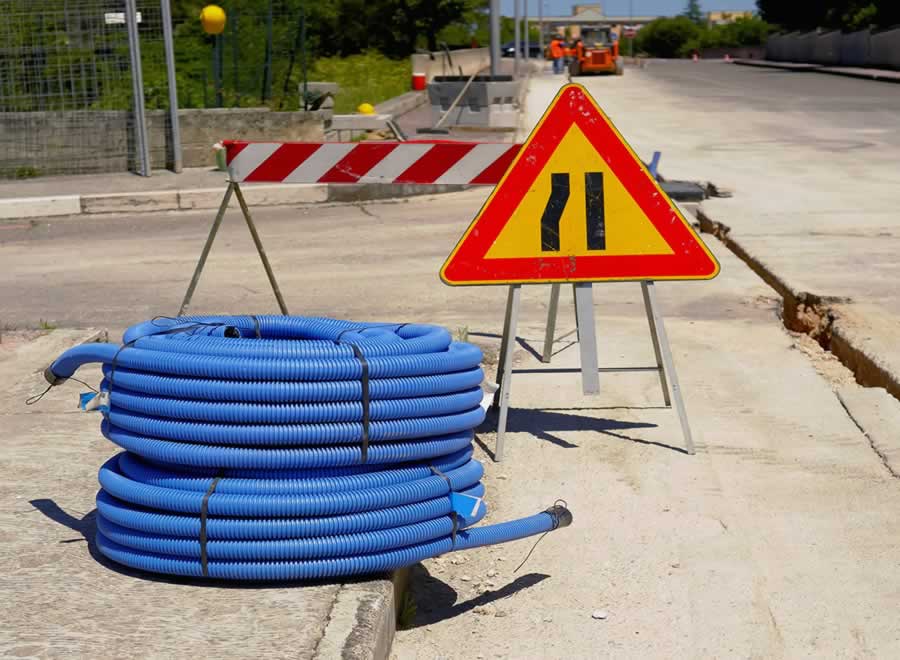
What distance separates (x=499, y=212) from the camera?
5.49 meters

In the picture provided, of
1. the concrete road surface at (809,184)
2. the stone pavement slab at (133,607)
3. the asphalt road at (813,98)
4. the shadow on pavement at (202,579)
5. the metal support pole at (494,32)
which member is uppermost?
the metal support pole at (494,32)

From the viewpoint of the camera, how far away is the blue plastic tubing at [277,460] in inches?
146

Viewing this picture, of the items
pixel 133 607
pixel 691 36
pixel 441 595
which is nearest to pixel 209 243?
pixel 441 595

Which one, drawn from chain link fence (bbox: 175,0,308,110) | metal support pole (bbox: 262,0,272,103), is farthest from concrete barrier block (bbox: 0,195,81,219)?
metal support pole (bbox: 262,0,272,103)

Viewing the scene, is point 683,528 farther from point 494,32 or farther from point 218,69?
point 494,32

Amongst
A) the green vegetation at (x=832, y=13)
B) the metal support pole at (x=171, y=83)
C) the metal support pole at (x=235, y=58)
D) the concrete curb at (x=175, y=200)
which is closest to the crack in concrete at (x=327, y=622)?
the concrete curb at (x=175, y=200)

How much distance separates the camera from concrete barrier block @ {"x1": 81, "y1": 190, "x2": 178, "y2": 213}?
1384 cm

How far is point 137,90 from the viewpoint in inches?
604

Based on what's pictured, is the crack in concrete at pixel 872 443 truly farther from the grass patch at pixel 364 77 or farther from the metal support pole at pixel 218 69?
the grass patch at pixel 364 77

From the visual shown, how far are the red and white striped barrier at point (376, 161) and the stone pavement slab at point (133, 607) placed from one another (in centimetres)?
221

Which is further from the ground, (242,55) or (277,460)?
(242,55)

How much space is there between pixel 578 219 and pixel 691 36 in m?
123

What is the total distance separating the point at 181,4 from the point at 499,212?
20.8m

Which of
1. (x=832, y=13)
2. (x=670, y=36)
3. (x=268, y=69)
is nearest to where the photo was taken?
(x=268, y=69)
